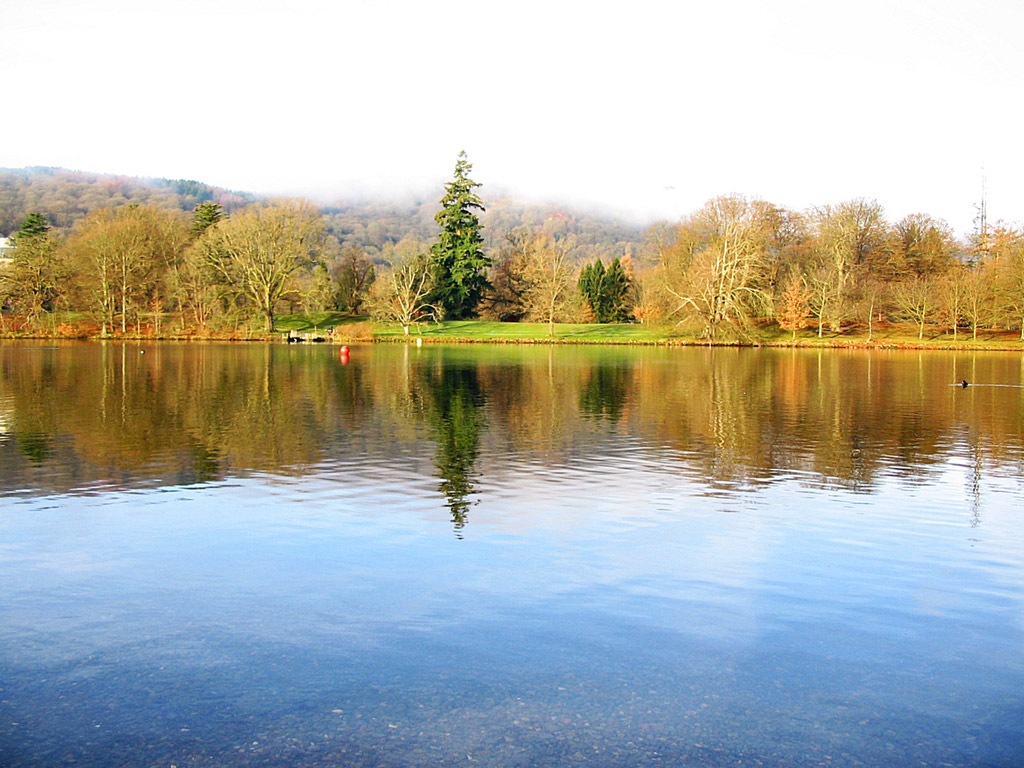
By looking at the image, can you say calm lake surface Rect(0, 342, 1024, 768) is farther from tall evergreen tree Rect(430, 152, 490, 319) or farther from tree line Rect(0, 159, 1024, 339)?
tall evergreen tree Rect(430, 152, 490, 319)

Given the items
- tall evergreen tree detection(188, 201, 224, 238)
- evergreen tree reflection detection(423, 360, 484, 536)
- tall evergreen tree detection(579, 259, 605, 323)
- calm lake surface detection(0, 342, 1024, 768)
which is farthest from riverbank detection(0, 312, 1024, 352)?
calm lake surface detection(0, 342, 1024, 768)

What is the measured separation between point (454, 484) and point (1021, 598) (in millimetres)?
8690

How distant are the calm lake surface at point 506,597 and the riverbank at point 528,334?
58006 mm

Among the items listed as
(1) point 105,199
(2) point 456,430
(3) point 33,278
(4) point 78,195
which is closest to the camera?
(2) point 456,430

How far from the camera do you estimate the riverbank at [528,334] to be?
75.4 meters

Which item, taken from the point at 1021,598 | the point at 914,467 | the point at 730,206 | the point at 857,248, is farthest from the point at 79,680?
the point at 857,248

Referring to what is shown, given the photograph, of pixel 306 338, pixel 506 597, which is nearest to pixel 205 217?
pixel 306 338

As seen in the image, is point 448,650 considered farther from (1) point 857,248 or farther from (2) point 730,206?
(1) point 857,248

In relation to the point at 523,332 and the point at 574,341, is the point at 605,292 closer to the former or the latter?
the point at 523,332

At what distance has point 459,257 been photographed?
95.5 meters

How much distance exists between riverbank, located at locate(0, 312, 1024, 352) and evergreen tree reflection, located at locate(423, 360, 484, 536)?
41.4 meters

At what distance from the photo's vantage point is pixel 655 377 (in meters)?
39.1

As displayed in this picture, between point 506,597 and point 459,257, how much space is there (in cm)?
8833

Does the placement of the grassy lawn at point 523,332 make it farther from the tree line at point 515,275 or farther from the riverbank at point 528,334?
the tree line at point 515,275
